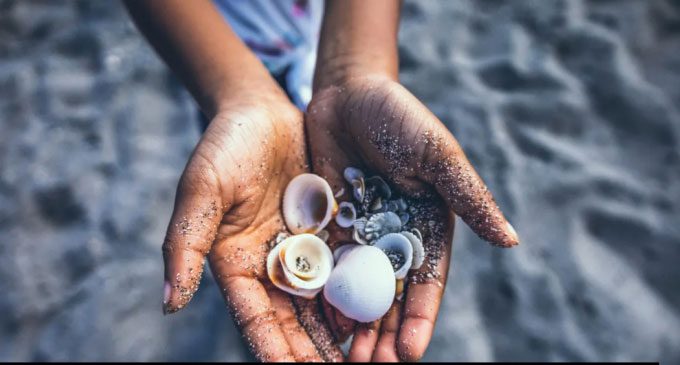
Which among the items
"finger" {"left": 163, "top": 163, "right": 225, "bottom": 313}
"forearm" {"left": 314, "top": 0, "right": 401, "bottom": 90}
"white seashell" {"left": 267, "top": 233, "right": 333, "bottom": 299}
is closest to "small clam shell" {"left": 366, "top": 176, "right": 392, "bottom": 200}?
"white seashell" {"left": 267, "top": 233, "right": 333, "bottom": 299}

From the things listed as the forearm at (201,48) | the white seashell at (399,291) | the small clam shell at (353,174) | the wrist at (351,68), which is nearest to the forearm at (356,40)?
the wrist at (351,68)

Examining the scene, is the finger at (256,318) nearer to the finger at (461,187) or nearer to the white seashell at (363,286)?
the white seashell at (363,286)

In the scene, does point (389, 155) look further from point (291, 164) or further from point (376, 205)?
point (291, 164)

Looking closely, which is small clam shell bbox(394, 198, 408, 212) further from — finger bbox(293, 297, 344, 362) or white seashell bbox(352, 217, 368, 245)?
finger bbox(293, 297, 344, 362)

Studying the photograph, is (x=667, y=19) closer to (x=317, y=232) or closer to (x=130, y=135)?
(x=317, y=232)

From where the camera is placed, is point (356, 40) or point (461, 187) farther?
point (356, 40)

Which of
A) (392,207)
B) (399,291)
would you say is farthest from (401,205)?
(399,291)

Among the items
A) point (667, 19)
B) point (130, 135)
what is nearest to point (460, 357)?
point (130, 135)
